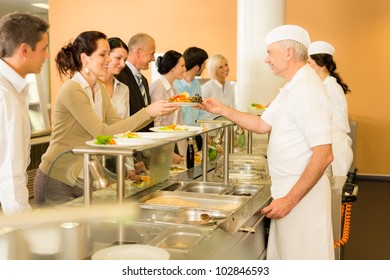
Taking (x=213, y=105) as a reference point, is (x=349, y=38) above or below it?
above

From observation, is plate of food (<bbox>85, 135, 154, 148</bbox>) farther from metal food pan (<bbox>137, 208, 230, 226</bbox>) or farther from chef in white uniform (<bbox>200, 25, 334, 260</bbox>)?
chef in white uniform (<bbox>200, 25, 334, 260</bbox>)

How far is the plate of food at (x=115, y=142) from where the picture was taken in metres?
1.66

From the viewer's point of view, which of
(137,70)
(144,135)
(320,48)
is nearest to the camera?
(144,135)

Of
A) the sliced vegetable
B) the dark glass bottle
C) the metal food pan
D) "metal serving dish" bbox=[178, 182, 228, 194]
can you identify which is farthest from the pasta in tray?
the dark glass bottle

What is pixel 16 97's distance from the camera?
6.02 ft

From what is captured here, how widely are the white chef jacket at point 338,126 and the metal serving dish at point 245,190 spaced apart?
1600 mm

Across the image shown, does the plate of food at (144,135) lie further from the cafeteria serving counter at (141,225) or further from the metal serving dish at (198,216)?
the metal serving dish at (198,216)

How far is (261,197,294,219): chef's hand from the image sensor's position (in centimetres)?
215

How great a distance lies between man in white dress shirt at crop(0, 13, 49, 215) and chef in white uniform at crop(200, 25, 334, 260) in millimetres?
960

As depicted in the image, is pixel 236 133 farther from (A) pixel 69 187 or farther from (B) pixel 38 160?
(B) pixel 38 160

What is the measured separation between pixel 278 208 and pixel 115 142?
808 millimetres

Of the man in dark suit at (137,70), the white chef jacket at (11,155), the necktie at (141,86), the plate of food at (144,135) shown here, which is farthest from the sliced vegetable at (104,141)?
the necktie at (141,86)

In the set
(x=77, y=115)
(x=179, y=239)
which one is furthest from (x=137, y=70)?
(x=179, y=239)

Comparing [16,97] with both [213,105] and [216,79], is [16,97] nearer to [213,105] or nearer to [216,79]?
[213,105]
